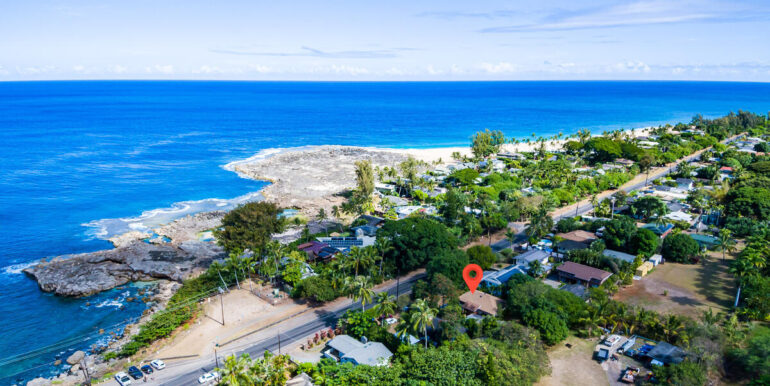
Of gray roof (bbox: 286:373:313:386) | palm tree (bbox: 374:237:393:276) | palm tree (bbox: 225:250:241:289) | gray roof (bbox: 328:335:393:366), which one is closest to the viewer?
gray roof (bbox: 286:373:313:386)

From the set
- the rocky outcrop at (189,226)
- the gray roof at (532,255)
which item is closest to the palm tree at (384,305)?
the gray roof at (532,255)

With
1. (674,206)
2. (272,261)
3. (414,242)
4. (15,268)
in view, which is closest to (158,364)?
(272,261)

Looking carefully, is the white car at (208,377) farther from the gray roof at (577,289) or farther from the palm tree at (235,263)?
the gray roof at (577,289)

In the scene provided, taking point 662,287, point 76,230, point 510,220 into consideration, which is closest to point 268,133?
point 76,230

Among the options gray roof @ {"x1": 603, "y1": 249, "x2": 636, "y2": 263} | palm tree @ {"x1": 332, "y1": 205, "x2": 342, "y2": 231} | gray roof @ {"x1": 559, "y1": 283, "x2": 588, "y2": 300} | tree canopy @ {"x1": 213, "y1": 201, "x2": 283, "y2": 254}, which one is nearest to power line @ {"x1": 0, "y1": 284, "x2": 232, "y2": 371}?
tree canopy @ {"x1": 213, "y1": 201, "x2": 283, "y2": 254}

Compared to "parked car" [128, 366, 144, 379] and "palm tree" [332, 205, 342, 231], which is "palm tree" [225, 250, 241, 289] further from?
"palm tree" [332, 205, 342, 231]

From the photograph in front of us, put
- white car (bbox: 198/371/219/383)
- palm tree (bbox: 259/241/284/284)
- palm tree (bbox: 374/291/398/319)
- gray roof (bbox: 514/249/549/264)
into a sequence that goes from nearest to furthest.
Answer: white car (bbox: 198/371/219/383)
palm tree (bbox: 374/291/398/319)
palm tree (bbox: 259/241/284/284)
gray roof (bbox: 514/249/549/264)
